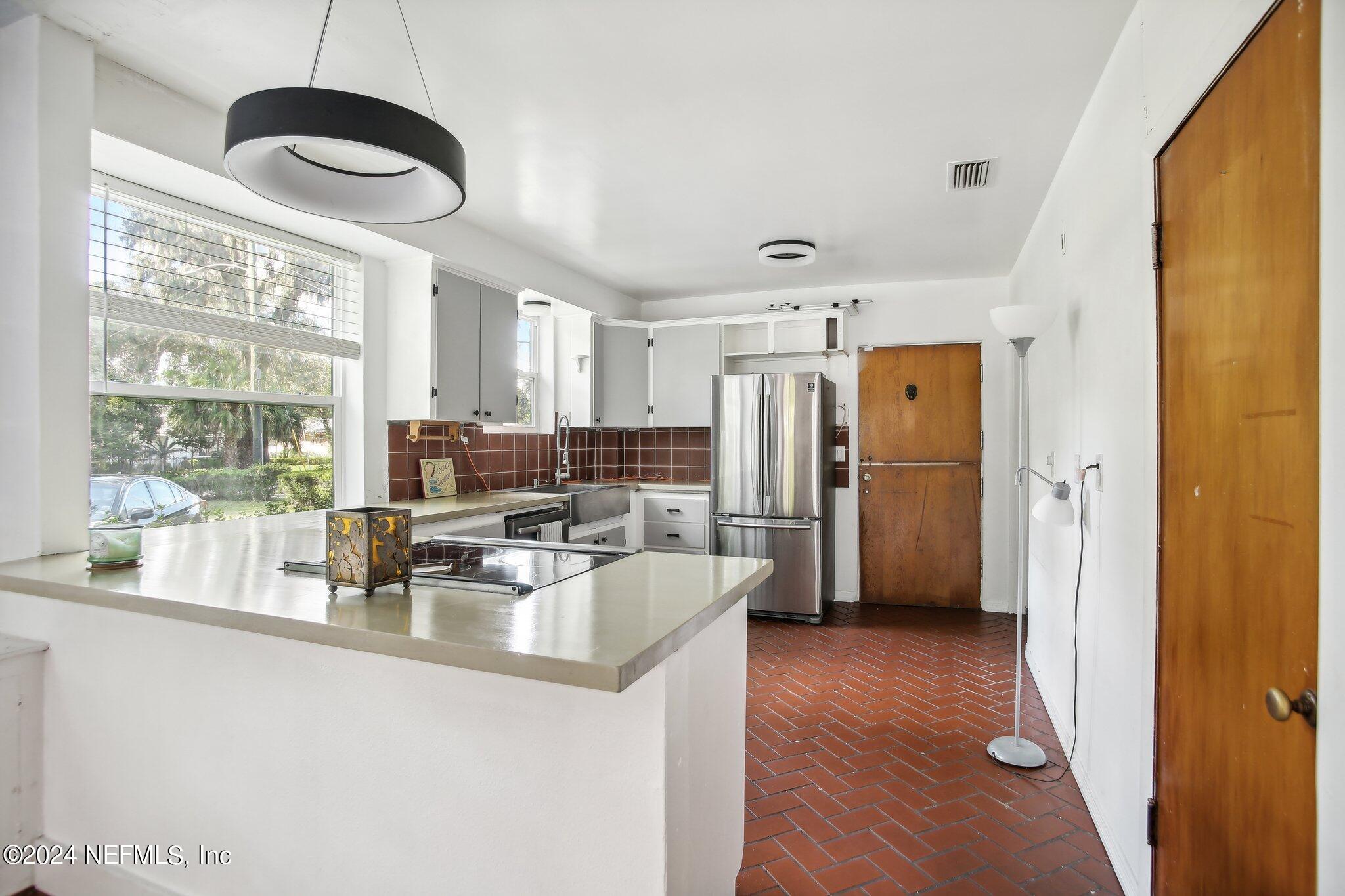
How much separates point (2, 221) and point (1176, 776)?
3.60 m

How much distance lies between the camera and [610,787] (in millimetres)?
1254

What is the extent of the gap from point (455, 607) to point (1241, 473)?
1.57 m

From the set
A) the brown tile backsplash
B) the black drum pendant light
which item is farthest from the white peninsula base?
the brown tile backsplash

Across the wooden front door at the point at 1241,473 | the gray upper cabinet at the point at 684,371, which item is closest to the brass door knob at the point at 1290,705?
the wooden front door at the point at 1241,473

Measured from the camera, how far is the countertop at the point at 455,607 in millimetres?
1143

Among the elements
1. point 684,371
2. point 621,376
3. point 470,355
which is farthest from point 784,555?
point 470,355

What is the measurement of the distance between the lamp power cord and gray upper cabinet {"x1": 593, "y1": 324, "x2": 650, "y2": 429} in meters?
3.52

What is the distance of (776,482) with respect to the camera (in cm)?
481

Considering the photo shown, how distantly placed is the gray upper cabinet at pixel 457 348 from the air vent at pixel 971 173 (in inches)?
104

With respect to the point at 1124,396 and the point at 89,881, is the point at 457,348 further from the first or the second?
the point at 1124,396

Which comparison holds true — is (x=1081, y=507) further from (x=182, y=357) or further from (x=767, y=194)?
(x=182, y=357)

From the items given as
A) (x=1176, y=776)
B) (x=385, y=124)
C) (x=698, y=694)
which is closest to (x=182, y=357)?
(x=385, y=124)

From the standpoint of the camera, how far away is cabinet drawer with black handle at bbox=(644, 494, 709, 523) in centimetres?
512

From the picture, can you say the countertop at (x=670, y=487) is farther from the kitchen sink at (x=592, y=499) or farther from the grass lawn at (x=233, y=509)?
the grass lawn at (x=233, y=509)
